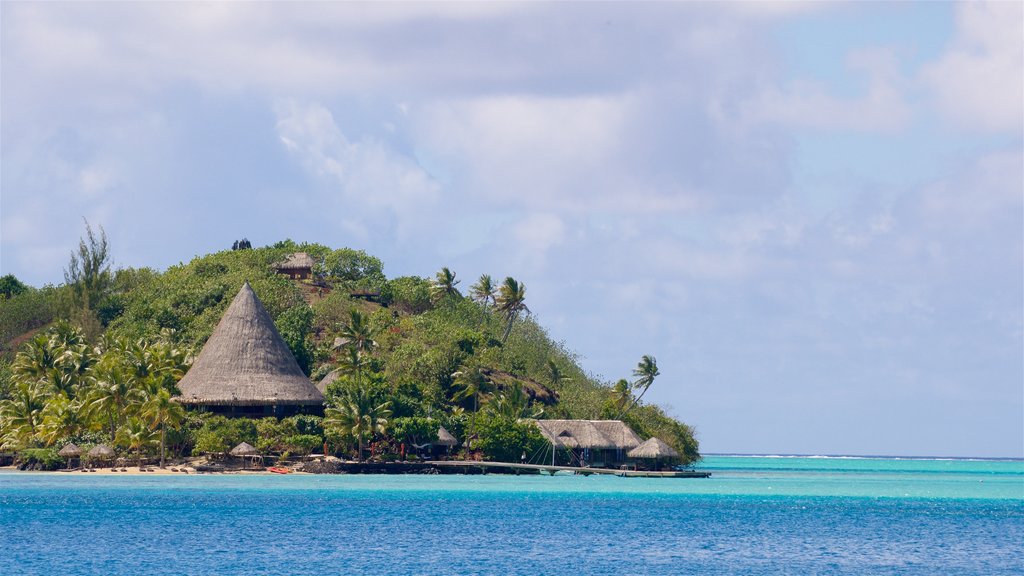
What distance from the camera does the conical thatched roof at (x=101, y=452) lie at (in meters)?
63.8

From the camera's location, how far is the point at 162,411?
203 feet

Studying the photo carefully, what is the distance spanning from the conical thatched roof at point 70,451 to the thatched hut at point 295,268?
121 feet

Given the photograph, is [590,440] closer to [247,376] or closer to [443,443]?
[443,443]

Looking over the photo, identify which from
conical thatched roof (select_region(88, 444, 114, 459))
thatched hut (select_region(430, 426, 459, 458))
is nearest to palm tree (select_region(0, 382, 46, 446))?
conical thatched roof (select_region(88, 444, 114, 459))

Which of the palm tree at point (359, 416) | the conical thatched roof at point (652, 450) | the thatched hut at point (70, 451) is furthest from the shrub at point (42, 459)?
the conical thatched roof at point (652, 450)

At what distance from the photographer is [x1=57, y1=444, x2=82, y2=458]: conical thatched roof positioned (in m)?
64.5

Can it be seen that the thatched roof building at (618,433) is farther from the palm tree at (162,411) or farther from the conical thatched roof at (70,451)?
the conical thatched roof at (70,451)

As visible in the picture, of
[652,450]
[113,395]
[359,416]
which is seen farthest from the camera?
[652,450]

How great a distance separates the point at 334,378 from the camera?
7438 cm

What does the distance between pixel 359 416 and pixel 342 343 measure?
67.4 ft

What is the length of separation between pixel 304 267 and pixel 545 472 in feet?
116

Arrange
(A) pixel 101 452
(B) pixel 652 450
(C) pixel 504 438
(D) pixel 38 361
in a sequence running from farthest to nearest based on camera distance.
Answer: (B) pixel 652 450, (D) pixel 38 361, (C) pixel 504 438, (A) pixel 101 452

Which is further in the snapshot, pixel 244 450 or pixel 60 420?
pixel 244 450

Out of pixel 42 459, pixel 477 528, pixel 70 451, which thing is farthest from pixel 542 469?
pixel 477 528
